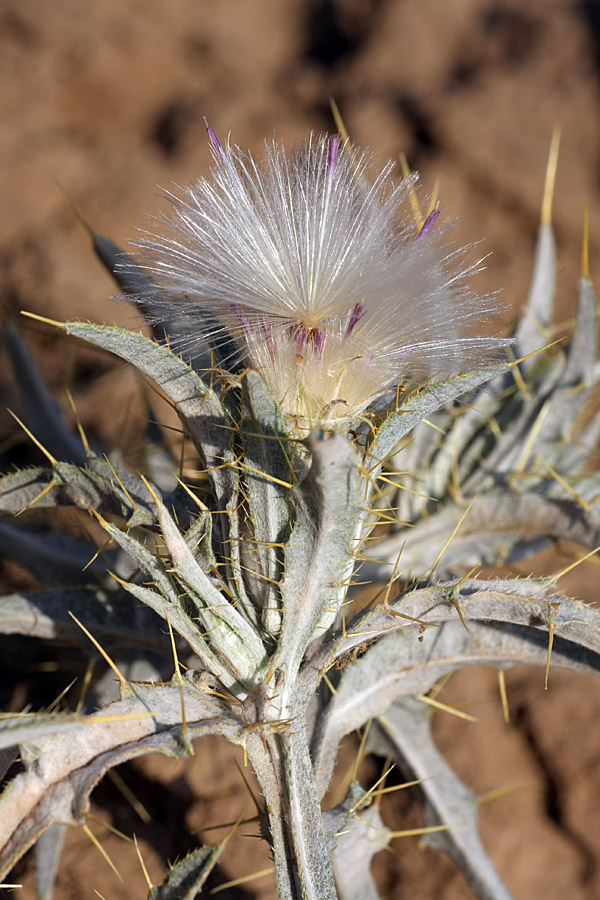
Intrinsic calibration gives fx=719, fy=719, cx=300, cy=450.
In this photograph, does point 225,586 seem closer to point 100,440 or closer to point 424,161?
point 100,440

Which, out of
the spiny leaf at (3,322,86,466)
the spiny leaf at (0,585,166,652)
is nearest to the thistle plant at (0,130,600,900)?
the spiny leaf at (0,585,166,652)

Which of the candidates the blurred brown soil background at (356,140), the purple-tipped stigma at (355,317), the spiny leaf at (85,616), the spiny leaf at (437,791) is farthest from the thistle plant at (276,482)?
the blurred brown soil background at (356,140)

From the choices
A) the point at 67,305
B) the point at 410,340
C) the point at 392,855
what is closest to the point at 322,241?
the point at 410,340

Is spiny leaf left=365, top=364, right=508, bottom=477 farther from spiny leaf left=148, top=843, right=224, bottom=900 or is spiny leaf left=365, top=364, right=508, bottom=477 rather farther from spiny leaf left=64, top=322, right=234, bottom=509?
spiny leaf left=148, top=843, right=224, bottom=900

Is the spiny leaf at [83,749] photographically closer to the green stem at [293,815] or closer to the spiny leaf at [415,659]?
the green stem at [293,815]

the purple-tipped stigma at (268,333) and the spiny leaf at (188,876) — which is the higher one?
the purple-tipped stigma at (268,333)

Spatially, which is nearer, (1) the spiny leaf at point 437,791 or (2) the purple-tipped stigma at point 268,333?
(2) the purple-tipped stigma at point 268,333

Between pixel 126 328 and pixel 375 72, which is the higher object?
pixel 375 72
